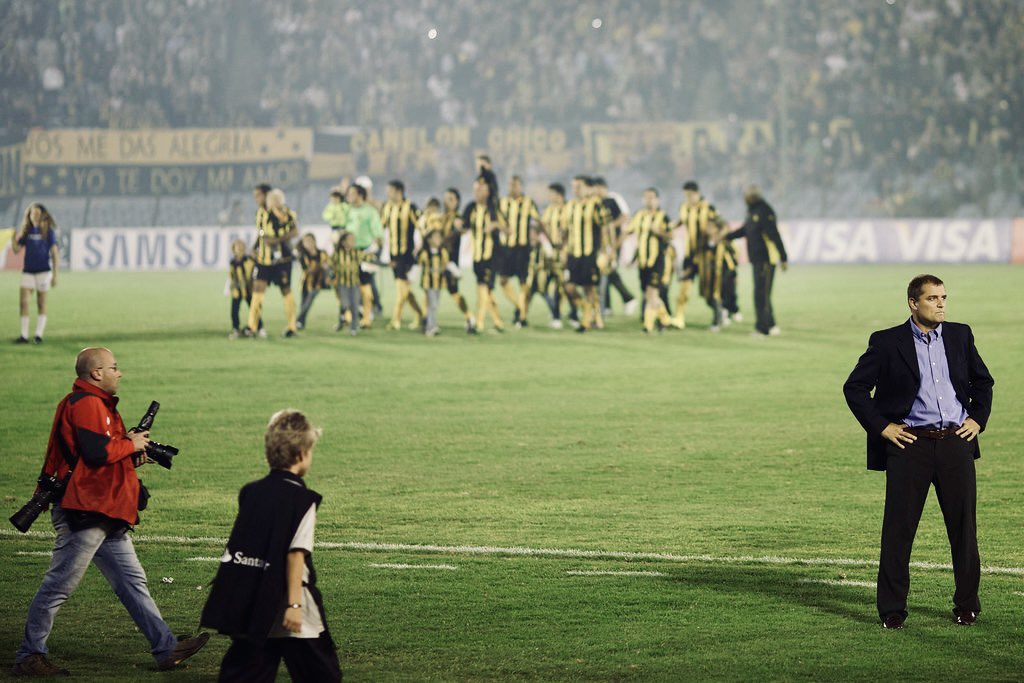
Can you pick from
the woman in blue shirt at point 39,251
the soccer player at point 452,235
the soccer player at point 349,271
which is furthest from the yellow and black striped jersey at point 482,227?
the woman in blue shirt at point 39,251

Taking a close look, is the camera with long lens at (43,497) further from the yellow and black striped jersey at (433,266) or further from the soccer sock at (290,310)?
the yellow and black striped jersey at (433,266)

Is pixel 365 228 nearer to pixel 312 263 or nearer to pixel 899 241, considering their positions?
pixel 312 263

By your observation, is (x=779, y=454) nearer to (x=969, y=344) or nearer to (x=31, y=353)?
(x=969, y=344)

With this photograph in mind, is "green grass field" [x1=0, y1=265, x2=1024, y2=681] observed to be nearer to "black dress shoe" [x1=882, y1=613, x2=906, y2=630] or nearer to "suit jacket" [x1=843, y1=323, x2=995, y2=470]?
"black dress shoe" [x1=882, y1=613, x2=906, y2=630]

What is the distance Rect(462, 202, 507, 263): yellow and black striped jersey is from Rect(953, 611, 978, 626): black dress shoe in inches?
597

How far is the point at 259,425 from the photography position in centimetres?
1420

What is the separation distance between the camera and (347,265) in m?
22.0

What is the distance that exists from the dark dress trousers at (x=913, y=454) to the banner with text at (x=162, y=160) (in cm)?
3869

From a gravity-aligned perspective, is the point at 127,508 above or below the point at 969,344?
below

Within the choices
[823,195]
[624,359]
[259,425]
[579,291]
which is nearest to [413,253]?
[579,291]

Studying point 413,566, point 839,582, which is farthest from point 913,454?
point 413,566

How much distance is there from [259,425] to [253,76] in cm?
3545

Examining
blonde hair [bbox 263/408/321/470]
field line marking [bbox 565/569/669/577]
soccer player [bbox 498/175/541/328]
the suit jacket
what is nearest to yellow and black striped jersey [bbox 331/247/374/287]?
soccer player [bbox 498/175/541/328]

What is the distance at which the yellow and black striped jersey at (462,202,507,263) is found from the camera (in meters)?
22.0
